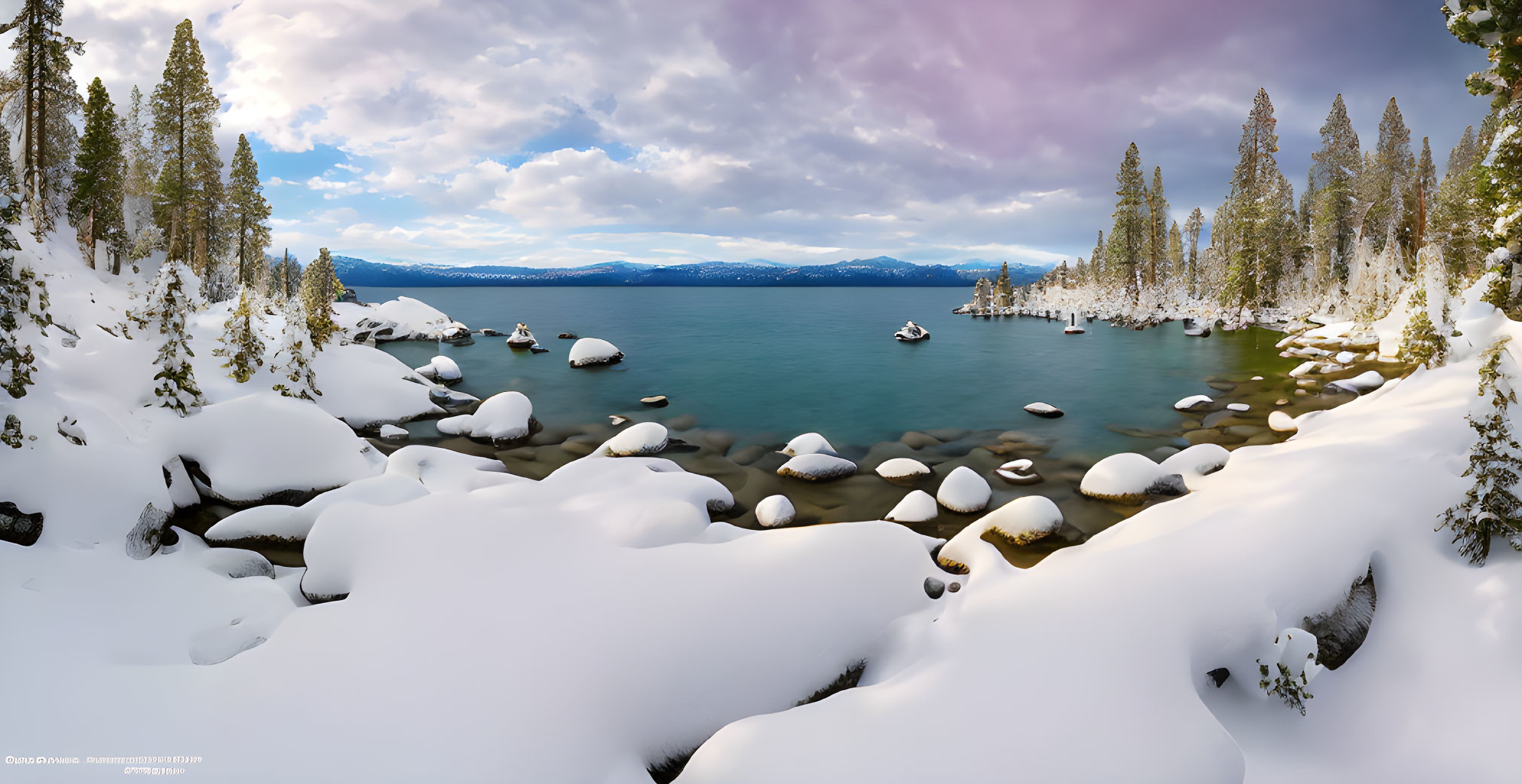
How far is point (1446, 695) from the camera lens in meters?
5.96

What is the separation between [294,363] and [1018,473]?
75.1 feet

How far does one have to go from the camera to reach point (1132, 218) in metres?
61.3

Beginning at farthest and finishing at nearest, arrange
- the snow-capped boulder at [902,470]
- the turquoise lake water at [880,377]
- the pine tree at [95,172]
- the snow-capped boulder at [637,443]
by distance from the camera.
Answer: the pine tree at [95,172], the turquoise lake water at [880,377], the snow-capped boulder at [637,443], the snow-capped boulder at [902,470]

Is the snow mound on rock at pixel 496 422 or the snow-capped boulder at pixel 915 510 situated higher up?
the snow mound on rock at pixel 496 422

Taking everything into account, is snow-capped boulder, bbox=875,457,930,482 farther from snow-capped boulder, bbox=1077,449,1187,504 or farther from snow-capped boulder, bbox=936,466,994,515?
snow-capped boulder, bbox=1077,449,1187,504

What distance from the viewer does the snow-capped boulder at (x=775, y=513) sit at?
1213cm

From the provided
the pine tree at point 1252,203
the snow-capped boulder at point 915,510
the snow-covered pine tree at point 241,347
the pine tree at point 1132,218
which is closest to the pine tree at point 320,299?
the snow-covered pine tree at point 241,347

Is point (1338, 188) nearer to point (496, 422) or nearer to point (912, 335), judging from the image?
point (912, 335)

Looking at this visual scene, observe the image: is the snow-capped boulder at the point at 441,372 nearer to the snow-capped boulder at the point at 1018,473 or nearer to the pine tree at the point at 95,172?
the snow-capped boulder at the point at 1018,473

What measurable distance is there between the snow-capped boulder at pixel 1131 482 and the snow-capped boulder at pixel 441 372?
1126 inches

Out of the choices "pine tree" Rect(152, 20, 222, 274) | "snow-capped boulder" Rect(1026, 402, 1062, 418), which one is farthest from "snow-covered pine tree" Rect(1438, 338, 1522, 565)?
"pine tree" Rect(152, 20, 222, 274)

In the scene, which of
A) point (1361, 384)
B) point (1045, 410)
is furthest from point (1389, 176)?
point (1045, 410)

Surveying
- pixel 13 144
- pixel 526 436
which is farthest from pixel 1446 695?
pixel 13 144

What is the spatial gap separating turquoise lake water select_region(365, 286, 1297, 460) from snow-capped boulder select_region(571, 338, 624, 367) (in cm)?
91
